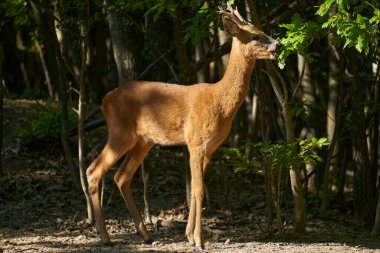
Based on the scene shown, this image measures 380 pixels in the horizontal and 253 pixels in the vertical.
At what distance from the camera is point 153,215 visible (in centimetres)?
1121

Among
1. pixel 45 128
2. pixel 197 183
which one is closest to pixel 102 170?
pixel 197 183

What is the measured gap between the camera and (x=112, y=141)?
9070 millimetres

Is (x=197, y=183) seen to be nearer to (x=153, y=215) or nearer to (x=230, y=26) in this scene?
(x=230, y=26)

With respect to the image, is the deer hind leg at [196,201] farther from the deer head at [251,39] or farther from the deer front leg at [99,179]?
the deer head at [251,39]

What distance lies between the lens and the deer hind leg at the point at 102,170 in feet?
29.6

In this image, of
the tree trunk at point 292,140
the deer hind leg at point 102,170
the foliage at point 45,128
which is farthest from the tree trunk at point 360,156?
the foliage at point 45,128

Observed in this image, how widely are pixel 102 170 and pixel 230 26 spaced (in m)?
2.37

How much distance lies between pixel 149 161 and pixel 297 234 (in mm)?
4586

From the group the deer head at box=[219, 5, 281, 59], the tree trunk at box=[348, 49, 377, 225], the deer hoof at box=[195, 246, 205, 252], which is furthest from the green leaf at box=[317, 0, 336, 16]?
the tree trunk at box=[348, 49, 377, 225]

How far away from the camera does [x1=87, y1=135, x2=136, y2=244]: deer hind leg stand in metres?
9.02

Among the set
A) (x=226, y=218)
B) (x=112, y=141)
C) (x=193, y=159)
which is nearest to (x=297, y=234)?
(x=226, y=218)

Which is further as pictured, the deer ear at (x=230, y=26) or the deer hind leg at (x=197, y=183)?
the deer hind leg at (x=197, y=183)

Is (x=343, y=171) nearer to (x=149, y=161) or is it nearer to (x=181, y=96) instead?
(x=149, y=161)

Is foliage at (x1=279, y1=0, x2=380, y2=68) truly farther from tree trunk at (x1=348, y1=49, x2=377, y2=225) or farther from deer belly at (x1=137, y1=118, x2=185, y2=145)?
tree trunk at (x1=348, y1=49, x2=377, y2=225)
